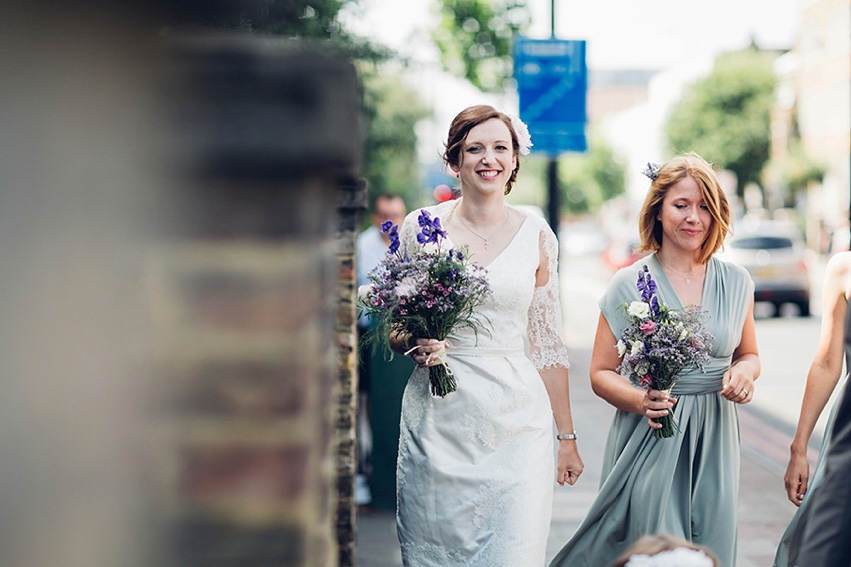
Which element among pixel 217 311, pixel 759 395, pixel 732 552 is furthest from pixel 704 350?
pixel 759 395

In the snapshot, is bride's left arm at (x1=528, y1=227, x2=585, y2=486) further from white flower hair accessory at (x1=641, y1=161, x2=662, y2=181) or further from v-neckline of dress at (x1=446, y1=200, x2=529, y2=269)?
white flower hair accessory at (x1=641, y1=161, x2=662, y2=181)

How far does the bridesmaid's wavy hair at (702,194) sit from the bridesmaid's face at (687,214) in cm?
2

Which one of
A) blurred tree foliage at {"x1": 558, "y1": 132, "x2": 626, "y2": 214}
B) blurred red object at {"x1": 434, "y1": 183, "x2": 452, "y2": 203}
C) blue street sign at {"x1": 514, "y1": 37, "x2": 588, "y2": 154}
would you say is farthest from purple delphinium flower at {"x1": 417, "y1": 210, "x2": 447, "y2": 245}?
blurred tree foliage at {"x1": 558, "y1": 132, "x2": 626, "y2": 214}

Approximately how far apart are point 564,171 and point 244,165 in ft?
327

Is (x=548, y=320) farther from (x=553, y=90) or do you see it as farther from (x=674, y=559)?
(x=553, y=90)

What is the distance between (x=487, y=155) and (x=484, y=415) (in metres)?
0.91

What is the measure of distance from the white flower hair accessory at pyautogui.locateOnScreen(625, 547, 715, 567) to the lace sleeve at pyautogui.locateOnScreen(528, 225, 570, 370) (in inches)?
64.8

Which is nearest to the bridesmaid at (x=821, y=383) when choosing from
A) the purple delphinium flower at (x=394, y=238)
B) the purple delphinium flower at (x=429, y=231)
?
the purple delphinium flower at (x=429, y=231)

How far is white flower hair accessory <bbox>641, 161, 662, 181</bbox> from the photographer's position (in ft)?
11.6

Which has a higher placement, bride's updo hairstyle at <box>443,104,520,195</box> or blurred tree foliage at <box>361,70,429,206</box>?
blurred tree foliage at <box>361,70,429,206</box>

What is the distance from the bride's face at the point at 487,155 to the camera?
3.31 meters

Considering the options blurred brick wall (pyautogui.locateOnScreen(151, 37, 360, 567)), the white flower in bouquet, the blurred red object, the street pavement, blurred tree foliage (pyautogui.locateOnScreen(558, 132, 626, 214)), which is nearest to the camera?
blurred brick wall (pyautogui.locateOnScreen(151, 37, 360, 567))

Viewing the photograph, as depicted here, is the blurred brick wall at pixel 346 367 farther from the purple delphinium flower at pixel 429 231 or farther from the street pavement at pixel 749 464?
the street pavement at pixel 749 464

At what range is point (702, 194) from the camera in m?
3.38
